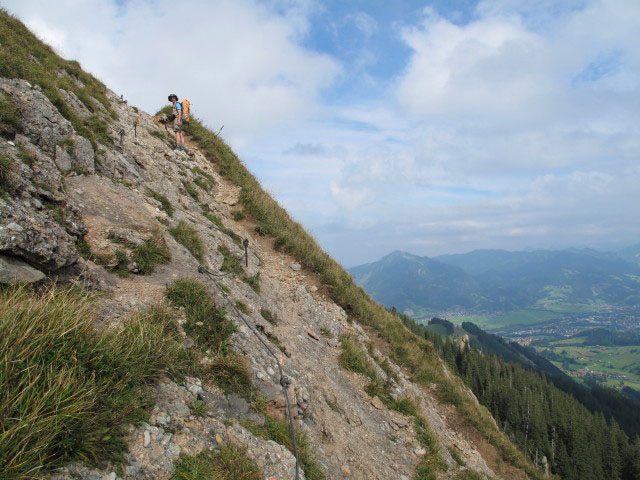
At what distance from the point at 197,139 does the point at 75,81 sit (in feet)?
25.0

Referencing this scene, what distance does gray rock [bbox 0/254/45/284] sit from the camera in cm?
528

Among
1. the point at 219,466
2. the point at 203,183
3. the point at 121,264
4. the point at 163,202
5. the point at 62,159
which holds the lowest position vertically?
the point at 219,466

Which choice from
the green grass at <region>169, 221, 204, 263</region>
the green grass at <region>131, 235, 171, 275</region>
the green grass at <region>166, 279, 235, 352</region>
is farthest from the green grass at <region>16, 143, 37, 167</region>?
the green grass at <region>166, 279, 235, 352</region>

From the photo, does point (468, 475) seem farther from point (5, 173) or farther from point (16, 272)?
point (5, 173)

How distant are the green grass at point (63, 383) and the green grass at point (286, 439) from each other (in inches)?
78.8

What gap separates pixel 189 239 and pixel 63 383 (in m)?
7.65

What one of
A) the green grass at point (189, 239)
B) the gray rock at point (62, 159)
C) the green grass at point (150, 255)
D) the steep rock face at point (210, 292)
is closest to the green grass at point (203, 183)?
the steep rock face at point (210, 292)

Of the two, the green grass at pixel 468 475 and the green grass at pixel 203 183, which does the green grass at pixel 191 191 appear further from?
the green grass at pixel 468 475

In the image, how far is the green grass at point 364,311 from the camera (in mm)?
13531

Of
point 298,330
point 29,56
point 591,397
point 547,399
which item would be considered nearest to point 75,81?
point 29,56

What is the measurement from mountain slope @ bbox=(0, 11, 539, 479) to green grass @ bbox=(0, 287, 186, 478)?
0.03 metres

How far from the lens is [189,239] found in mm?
11039

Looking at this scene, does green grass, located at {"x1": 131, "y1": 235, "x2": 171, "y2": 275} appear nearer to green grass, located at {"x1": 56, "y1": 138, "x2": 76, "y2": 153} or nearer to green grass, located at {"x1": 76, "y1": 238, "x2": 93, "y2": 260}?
green grass, located at {"x1": 76, "y1": 238, "x2": 93, "y2": 260}

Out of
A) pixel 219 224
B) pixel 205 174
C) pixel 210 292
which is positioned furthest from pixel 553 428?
pixel 210 292
